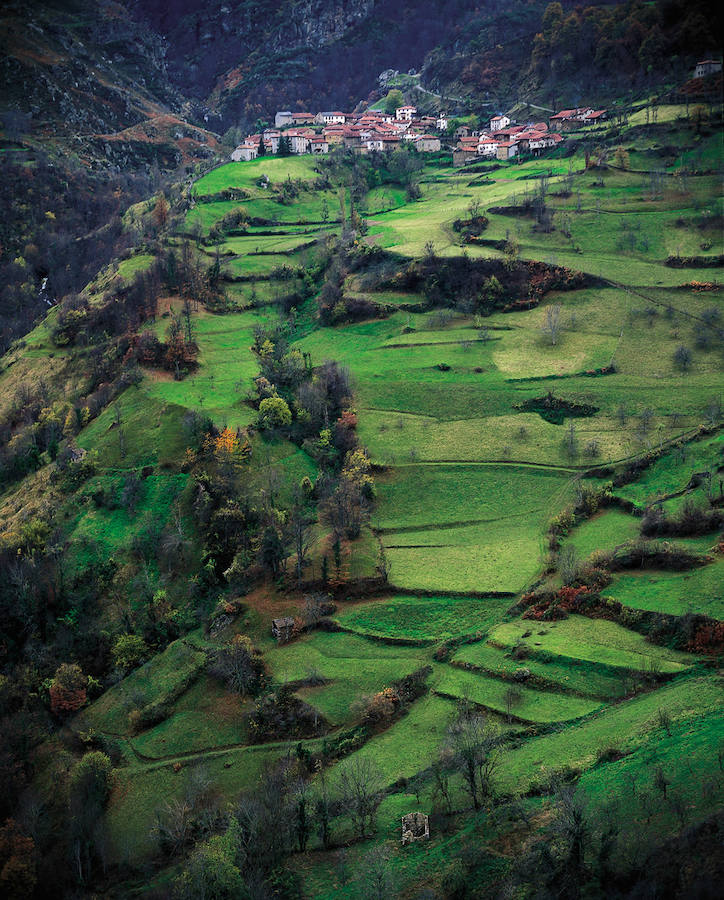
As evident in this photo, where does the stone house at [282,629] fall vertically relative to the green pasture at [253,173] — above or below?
below

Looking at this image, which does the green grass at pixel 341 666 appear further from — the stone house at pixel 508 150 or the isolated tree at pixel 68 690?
the stone house at pixel 508 150

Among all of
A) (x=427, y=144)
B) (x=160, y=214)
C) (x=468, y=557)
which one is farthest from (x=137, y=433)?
(x=427, y=144)

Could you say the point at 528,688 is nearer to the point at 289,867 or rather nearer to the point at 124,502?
the point at 289,867

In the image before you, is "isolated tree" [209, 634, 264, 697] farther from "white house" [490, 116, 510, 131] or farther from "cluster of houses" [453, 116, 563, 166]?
"white house" [490, 116, 510, 131]

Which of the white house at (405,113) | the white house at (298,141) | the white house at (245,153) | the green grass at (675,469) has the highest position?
the white house at (405,113)

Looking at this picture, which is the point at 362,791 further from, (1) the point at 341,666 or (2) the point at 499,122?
(2) the point at 499,122

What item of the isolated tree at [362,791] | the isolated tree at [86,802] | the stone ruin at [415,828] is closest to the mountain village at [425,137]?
the isolated tree at [362,791]
